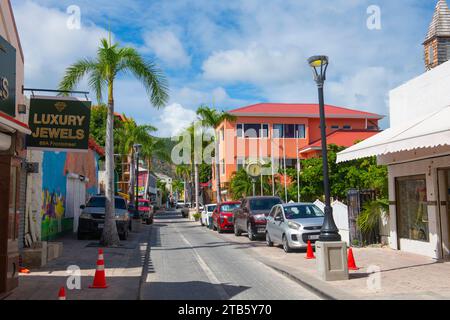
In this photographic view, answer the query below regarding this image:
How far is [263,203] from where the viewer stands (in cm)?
2220

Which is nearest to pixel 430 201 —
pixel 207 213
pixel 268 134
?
pixel 207 213

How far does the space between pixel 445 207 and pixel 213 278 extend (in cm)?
657

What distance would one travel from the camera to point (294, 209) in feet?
57.4

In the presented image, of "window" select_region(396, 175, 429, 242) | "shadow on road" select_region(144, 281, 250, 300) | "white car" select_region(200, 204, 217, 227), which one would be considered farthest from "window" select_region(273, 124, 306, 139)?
"shadow on road" select_region(144, 281, 250, 300)

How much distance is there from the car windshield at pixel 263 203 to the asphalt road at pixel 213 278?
4.43 m

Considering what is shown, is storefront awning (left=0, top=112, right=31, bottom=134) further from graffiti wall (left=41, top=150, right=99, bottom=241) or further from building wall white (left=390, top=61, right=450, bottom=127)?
graffiti wall (left=41, top=150, right=99, bottom=241)

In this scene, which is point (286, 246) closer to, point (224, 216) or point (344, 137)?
point (224, 216)

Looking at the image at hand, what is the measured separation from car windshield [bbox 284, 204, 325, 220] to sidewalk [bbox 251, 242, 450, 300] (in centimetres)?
186

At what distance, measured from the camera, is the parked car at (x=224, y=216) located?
27.5 metres
